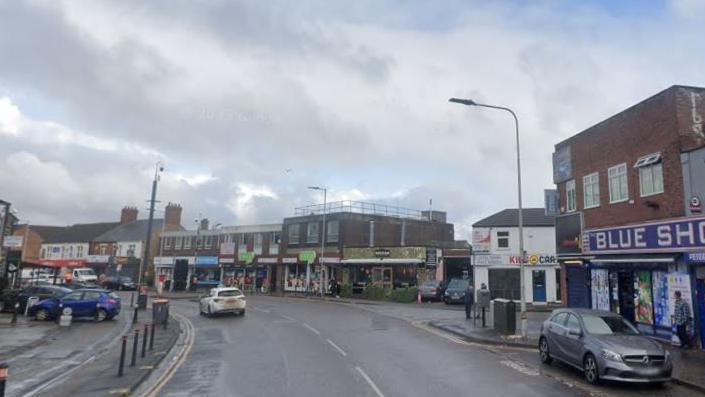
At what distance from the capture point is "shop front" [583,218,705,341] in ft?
51.8

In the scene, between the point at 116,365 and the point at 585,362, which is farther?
the point at 116,365

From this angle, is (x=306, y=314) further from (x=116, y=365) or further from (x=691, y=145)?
(x=691, y=145)

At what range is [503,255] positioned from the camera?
37500 millimetres

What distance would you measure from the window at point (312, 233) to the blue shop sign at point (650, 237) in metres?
32.0

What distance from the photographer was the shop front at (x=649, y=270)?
1579 centimetres

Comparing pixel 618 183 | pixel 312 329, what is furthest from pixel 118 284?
pixel 618 183

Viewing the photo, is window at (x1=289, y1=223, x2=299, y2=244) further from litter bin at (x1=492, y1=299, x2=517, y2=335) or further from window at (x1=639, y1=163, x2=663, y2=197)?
window at (x1=639, y1=163, x2=663, y2=197)

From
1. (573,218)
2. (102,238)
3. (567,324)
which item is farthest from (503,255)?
(102,238)

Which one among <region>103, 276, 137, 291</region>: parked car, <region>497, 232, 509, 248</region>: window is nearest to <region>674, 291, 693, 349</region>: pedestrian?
<region>497, 232, 509, 248</region>: window

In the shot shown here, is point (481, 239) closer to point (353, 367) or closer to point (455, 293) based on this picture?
point (455, 293)

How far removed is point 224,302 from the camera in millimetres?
26609

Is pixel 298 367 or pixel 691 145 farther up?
pixel 691 145

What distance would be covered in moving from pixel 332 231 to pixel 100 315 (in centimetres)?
2639

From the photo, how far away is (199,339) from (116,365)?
519cm
